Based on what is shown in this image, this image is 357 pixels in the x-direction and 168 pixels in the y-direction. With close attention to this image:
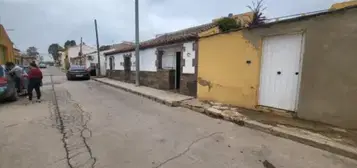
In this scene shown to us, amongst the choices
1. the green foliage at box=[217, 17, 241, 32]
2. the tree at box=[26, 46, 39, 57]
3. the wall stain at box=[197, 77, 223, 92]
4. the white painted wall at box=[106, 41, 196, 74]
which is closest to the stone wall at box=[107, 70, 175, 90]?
the white painted wall at box=[106, 41, 196, 74]

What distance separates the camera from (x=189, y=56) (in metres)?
8.93

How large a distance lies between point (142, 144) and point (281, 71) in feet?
13.6

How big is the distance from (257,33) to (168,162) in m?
4.59

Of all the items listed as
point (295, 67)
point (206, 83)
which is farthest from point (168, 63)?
point (295, 67)

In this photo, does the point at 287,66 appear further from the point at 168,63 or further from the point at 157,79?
the point at 157,79

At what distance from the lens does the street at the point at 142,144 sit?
320 centimetres

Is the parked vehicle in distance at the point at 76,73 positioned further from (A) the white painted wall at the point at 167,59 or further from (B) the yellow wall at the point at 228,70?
(B) the yellow wall at the point at 228,70

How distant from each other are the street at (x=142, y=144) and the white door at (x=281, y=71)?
1.47 meters

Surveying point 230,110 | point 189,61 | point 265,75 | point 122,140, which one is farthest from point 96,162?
point 189,61

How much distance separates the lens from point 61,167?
3029mm

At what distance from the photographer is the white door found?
5207 mm

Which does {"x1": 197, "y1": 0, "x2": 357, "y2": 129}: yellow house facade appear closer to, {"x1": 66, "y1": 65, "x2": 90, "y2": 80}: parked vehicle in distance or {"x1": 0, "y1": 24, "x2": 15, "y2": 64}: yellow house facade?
{"x1": 66, "y1": 65, "x2": 90, "y2": 80}: parked vehicle in distance

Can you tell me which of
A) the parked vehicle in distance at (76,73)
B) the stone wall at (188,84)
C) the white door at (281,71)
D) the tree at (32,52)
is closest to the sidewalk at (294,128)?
the white door at (281,71)

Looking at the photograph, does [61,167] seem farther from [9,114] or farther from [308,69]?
[308,69]
